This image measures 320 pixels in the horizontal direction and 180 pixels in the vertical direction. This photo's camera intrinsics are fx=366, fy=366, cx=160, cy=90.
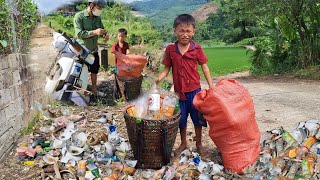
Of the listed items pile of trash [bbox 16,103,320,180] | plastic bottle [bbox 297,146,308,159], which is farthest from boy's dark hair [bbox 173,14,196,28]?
plastic bottle [bbox 297,146,308,159]

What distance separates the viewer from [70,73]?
562 centimetres

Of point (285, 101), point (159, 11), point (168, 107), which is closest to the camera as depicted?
point (168, 107)

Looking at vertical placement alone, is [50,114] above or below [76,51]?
below

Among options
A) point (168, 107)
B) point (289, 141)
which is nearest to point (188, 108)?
point (168, 107)

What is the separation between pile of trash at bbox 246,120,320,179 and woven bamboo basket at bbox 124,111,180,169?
0.76 metres

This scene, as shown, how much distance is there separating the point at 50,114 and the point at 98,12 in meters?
1.87

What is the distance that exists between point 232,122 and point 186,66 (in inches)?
30.3

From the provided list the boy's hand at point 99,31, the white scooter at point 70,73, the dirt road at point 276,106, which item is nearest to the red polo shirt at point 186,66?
the dirt road at point 276,106

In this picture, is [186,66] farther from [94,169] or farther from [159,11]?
[159,11]

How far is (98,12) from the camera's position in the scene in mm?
Answer: 5781

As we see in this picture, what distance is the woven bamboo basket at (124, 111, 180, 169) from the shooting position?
325 centimetres

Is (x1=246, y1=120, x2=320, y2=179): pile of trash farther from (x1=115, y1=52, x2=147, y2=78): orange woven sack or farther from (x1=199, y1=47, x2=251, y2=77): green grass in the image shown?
(x1=199, y1=47, x2=251, y2=77): green grass

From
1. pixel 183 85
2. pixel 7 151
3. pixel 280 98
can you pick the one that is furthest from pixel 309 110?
pixel 7 151

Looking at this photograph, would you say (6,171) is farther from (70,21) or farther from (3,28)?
(70,21)
